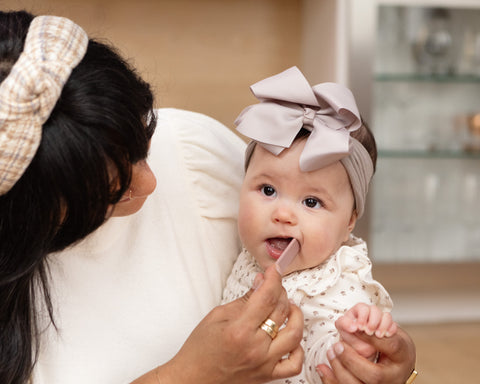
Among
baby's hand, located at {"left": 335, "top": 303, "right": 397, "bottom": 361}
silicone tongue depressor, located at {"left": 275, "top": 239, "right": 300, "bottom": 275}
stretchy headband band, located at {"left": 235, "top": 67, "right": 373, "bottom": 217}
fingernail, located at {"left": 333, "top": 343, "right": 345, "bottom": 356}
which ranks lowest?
fingernail, located at {"left": 333, "top": 343, "right": 345, "bottom": 356}

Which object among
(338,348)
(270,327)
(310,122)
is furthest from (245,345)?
(310,122)

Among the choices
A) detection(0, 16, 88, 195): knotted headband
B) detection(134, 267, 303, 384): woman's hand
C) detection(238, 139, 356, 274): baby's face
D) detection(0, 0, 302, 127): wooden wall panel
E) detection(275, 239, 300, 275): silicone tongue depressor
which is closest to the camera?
detection(0, 16, 88, 195): knotted headband

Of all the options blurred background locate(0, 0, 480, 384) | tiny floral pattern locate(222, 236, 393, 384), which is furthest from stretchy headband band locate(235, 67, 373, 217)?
blurred background locate(0, 0, 480, 384)

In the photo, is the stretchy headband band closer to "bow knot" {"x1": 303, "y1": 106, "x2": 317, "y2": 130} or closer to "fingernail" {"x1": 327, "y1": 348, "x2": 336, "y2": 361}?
"bow knot" {"x1": 303, "y1": 106, "x2": 317, "y2": 130}

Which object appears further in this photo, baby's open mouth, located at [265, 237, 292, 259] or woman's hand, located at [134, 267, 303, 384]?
baby's open mouth, located at [265, 237, 292, 259]

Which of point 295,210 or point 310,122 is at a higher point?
point 310,122

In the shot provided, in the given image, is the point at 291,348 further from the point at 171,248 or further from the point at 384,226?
the point at 384,226

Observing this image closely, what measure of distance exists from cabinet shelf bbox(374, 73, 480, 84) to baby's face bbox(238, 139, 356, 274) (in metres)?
1.92

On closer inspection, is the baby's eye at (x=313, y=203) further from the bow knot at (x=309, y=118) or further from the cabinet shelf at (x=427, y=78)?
the cabinet shelf at (x=427, y=78)

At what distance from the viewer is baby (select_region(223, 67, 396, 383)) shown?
109 centimetres

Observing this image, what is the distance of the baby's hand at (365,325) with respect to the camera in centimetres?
91

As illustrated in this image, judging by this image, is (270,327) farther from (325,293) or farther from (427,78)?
(427,78)

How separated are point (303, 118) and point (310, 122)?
0.05ft

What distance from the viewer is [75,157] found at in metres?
0.80
